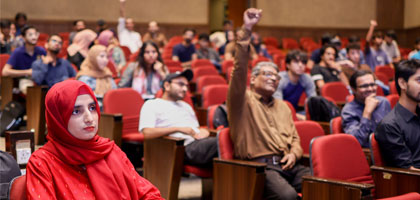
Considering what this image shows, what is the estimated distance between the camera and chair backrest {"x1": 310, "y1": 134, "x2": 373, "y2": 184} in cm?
299

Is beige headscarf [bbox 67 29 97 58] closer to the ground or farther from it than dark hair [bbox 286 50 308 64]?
farther from it

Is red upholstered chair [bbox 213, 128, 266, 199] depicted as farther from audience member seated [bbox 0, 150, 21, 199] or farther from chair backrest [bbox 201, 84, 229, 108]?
chair backrest [bbox 201, 84, 229, 108]

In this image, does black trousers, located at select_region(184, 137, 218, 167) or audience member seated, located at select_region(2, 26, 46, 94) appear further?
audience member seated, located at select_region(2, 26, 46, 94)

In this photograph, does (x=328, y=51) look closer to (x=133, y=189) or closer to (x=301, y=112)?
(x=301, y=112)

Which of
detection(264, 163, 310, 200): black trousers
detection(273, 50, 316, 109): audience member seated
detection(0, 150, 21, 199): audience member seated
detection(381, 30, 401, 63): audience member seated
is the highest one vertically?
detection(381, 30, 401, 63): audience member seated

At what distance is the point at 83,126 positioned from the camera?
190 cm

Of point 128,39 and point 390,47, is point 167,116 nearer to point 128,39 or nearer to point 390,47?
point 128,39

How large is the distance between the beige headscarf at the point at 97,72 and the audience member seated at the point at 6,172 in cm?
289

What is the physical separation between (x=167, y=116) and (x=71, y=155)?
2036 mm

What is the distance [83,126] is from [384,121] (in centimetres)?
177

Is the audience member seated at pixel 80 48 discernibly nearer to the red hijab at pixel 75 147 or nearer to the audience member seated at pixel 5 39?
the audience member seated at pixel 5 39

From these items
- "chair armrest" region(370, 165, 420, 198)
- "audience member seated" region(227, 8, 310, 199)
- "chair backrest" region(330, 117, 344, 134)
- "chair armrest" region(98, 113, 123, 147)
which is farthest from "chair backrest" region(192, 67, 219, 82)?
"chair armrest" region(370, 165, 420, 198)

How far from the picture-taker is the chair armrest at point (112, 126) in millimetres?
4109

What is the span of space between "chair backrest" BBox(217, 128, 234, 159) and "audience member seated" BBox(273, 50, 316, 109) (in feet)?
5.88
